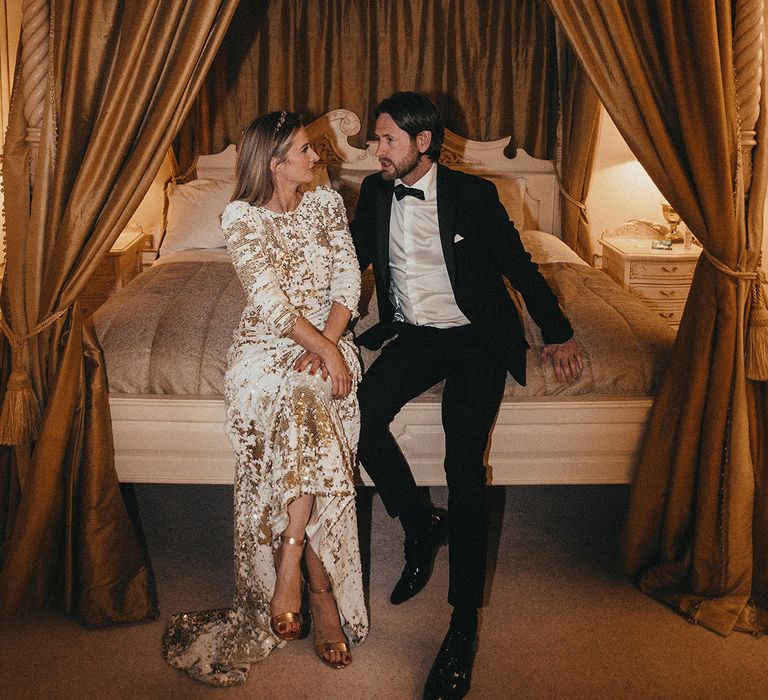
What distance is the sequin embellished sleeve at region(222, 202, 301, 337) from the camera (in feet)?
7.93

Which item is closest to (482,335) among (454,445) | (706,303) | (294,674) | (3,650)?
(454,445)

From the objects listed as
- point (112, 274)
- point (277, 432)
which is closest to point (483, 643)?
point (277, 432)

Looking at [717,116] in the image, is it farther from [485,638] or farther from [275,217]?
[485,638]

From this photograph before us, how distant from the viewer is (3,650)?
2.37m

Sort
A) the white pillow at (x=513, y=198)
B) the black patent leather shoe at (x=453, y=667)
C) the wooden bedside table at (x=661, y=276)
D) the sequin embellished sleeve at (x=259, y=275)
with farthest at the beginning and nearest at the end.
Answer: the wooden bedside table at (x=661, y=276) < the white pillow at (x=513, y=198) < the sequin embellished sleeve at (x=259, y=275) < the black patent leather shoe at (x=453, y=667)

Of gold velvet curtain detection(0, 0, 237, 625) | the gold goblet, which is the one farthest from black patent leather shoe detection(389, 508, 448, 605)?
the gold goblet

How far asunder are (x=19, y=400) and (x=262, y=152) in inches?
38.9

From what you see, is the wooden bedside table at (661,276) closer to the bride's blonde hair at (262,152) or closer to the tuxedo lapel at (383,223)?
the tuxedo lapel at (383,223)

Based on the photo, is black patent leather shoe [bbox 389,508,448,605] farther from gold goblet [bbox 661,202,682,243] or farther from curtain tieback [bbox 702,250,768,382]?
gold goblet [bbox 661,202,682,243]

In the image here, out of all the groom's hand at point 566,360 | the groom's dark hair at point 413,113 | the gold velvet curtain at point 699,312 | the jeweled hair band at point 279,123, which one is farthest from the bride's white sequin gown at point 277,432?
the gold velvet curtain at point 699,312

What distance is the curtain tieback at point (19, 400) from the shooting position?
7.84 ft

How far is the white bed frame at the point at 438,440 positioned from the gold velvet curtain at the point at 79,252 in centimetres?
20

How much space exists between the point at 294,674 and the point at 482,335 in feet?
3.73

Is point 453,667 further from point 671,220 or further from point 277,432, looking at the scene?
point 671,220
